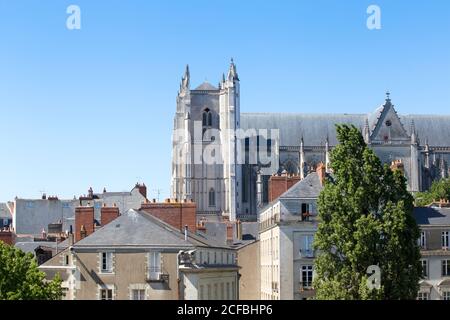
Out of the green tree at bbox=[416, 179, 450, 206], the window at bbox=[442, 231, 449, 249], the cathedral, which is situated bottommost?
the window at bbox=[442, 231, 449, 249]

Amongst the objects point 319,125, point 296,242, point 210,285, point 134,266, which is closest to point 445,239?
point 296,242

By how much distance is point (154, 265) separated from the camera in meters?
35.8

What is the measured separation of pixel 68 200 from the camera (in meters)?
93.9

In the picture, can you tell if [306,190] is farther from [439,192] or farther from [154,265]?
[439,192]

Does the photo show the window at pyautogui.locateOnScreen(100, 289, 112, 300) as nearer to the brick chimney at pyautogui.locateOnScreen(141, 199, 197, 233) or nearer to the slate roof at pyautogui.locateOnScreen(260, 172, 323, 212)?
the brick chimney at pyautogui.locateOnScreen(141, 199, 197, 233)

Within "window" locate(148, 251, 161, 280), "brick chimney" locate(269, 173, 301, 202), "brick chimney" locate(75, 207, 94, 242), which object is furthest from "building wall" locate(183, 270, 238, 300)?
"brick chimney" locate(269, 173, 301, 202)

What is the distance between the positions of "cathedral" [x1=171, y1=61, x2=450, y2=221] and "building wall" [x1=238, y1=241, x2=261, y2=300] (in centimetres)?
6280

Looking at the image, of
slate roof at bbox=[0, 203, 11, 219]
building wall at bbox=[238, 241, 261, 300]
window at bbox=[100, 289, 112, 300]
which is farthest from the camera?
slate roof at bbox=[0, 203, 11, 219]

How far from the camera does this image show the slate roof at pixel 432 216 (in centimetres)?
4509

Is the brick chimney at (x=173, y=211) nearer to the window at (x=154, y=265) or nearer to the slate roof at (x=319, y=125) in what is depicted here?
the window at (x=154, y=265)

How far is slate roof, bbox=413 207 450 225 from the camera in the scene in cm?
4509

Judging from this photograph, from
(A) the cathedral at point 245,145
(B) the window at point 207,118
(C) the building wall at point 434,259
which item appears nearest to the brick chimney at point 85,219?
(C) the building wall at point 434,259

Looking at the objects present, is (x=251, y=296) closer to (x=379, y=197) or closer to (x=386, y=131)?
(x=379, y=197)

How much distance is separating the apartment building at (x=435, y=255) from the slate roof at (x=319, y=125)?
278 feet
